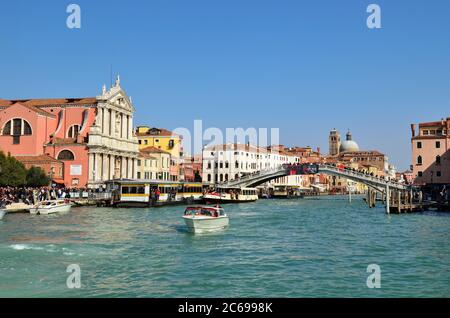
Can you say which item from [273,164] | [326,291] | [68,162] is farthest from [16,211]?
[273,164]

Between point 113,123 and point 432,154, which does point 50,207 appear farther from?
point 432,154

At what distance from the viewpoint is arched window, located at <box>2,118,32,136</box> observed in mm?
31922

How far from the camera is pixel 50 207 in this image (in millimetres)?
20109

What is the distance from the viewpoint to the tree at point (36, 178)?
1027 inches

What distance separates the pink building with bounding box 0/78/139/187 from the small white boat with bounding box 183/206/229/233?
60.5 feet

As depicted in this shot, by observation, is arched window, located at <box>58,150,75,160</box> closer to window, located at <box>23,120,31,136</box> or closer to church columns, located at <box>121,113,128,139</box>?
window, located at <box>23,120,31,136</box>

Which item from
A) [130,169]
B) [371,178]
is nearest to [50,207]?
[130,169]

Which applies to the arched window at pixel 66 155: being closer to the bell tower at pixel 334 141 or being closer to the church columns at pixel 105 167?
the church columns at pixel 105 167

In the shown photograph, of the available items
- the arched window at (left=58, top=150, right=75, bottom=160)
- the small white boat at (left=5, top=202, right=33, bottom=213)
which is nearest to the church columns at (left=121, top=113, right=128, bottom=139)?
the arched window at (left=58, top=150, right=75, bottom=160)

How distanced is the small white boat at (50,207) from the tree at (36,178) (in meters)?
5.81

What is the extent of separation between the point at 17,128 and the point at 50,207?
46.0 feet

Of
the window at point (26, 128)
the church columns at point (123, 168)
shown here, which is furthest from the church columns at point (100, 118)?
the window at point (26, 128)
